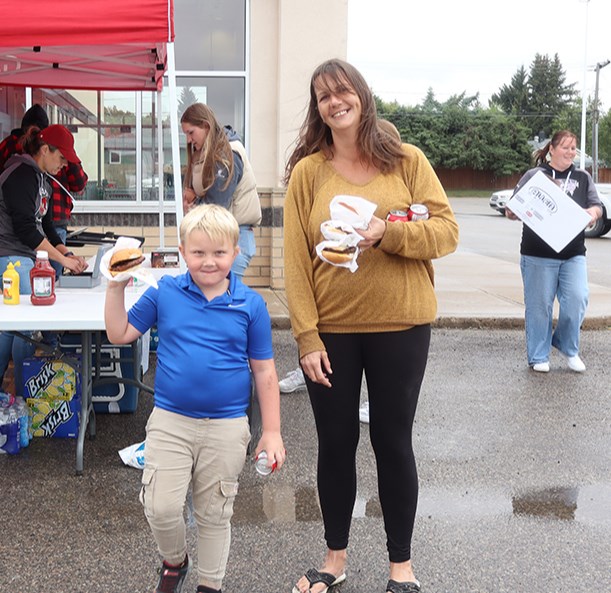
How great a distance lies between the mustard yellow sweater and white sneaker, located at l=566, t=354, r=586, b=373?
4254 millimetres

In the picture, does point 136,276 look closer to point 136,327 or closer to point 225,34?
point 136,327

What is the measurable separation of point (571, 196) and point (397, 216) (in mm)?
4157

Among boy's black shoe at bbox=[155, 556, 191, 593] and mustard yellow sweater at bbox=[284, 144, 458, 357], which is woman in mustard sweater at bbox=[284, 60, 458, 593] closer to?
mustard yellow sweater at bbox=[284, 144, 458, 357]

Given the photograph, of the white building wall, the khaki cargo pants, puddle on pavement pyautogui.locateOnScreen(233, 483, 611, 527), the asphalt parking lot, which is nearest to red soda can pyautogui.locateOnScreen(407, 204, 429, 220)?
the khaki cargo pants

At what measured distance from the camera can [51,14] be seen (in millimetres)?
4133

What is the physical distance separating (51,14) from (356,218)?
2327 millimetres

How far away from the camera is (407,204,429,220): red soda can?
282cm

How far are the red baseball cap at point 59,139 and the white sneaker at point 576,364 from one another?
420 cm

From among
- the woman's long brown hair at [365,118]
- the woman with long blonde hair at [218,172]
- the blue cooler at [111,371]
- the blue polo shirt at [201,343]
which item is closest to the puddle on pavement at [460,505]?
the blue polo shirt at [201,343]

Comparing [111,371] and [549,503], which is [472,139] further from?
[549,503]

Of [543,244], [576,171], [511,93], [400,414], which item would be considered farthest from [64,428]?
[511,93]

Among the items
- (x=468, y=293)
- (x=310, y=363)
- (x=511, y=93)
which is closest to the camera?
(x=310, y=363)

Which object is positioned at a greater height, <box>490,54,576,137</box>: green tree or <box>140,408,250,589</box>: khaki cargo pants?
<box>490,54,576,137</box>: green tree

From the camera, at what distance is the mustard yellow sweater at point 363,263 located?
2.85 m
